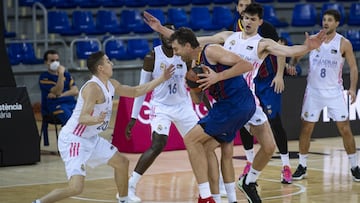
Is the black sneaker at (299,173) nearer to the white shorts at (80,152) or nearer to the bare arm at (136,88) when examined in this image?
the bare arm at (136,88)

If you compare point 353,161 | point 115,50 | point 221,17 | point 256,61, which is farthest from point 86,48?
point 256,61

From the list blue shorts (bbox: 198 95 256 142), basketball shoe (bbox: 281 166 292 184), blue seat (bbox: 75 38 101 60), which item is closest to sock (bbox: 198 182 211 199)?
blue shorts (bbox: 198 95 256 142)

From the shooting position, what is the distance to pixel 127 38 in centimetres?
2000

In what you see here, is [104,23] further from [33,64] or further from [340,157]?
[340,157]

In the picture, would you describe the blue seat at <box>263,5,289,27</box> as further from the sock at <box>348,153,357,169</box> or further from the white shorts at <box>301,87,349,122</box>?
the sock at <box>348,153,357,169</box>

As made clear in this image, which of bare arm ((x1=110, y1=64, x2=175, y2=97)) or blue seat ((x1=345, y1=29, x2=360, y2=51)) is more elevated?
bare arm ((x1=110, y1=64, x2=175, y2=97))

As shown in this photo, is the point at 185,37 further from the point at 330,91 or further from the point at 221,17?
the point at 221,17

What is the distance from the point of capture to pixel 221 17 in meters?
21.7

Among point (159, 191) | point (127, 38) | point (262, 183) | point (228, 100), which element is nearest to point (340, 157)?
point (262, 183)

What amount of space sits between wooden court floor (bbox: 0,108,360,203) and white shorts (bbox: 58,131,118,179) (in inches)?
50.9

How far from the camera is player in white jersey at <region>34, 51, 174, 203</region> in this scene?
845 cm

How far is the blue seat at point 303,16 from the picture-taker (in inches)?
885

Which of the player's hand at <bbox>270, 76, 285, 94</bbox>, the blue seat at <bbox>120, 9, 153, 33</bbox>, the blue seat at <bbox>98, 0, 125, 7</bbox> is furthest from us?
the blue seat at <bbox>98, 0, 125, 7</bbox>

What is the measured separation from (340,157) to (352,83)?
2.40 meters
